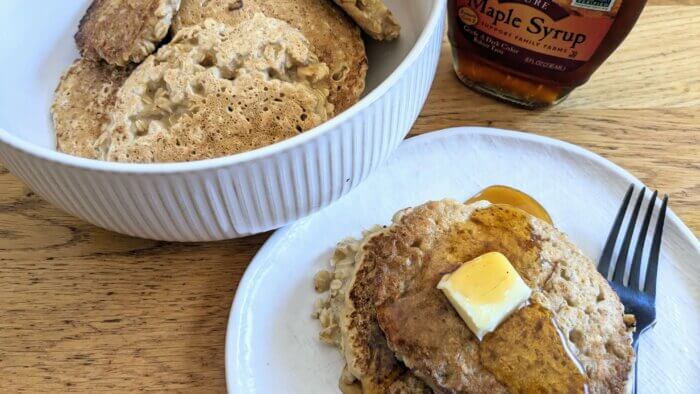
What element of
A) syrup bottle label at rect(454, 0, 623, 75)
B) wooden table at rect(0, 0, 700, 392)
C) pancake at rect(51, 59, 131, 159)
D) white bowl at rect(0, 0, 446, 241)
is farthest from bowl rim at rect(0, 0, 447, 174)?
syrup bottle label at rect(454, 0, 623, 75)

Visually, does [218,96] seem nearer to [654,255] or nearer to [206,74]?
[206,74]

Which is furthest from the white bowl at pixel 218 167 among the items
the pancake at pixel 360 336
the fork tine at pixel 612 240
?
the fork tine at pixel 612 240

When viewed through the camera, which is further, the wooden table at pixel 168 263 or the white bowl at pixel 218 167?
the wooden table at pixel 168 263

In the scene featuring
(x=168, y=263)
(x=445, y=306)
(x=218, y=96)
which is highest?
(x=218, y=96)

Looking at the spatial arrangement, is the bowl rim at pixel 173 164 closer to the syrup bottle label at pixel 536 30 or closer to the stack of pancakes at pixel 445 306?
the stack of pancakes at pixel 445 306

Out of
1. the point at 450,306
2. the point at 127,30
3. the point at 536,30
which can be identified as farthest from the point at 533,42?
the point at 127,30
